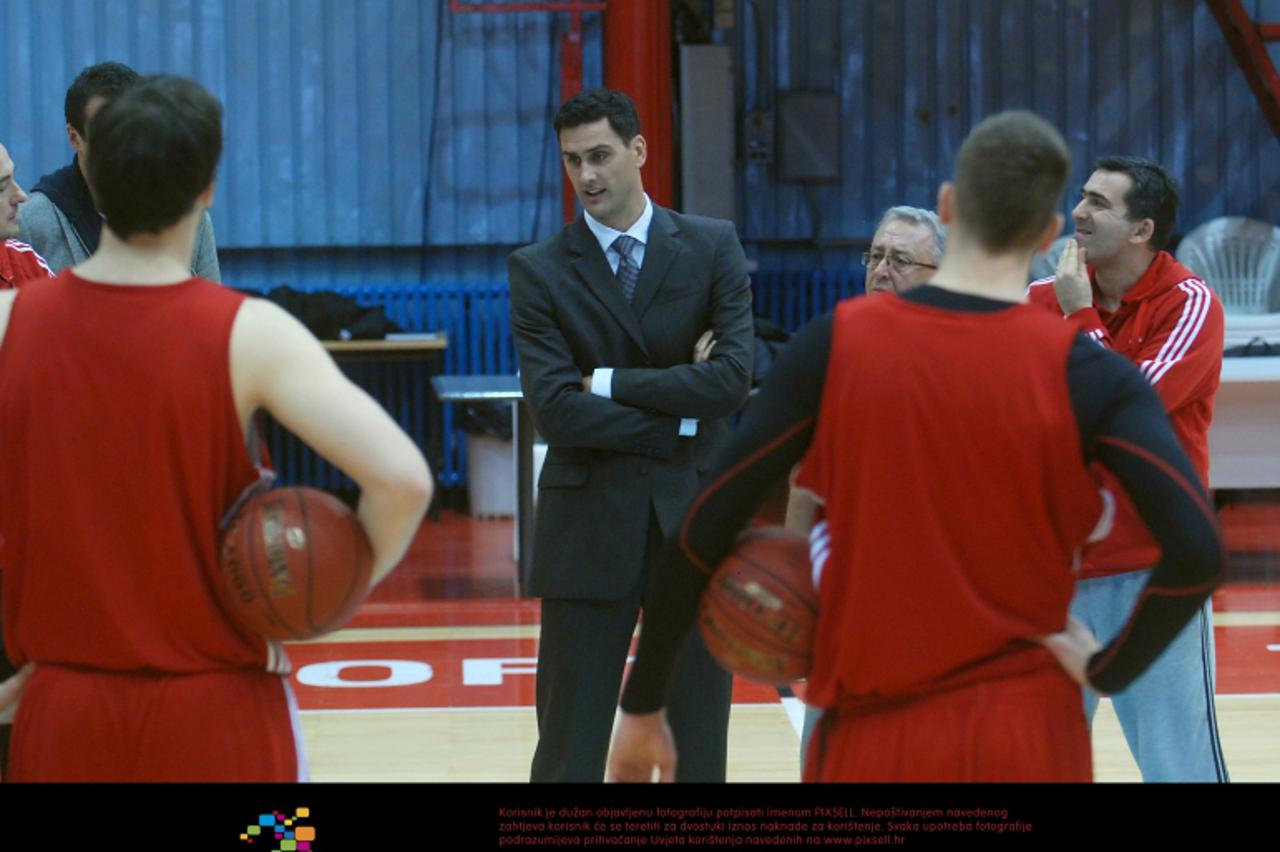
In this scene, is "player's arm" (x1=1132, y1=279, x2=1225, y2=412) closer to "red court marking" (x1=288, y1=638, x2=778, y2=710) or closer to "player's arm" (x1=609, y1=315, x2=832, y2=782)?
"player's arm" (x1=609, y1=315, x2=832, y2=782)

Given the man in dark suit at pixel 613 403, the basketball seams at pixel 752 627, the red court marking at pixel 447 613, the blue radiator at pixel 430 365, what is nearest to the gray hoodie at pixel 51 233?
the man in dark suit at pixel 613 403

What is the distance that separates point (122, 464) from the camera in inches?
102

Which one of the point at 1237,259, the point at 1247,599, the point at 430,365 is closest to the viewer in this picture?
the point at 1247,599

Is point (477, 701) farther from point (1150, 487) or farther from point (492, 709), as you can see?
point (1150, 487)

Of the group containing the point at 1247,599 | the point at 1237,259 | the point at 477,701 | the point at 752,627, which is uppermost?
the point at 1237,259

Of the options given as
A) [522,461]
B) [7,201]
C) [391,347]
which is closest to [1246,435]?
[522,461]

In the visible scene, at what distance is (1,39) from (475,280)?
3.66m

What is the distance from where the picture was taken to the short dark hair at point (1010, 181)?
2568 millimetres

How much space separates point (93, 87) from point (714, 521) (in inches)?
100

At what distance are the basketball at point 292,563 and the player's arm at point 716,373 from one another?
166cm

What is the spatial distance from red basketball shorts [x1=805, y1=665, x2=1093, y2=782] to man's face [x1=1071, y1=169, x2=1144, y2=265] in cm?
214

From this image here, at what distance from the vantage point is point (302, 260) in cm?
1205
